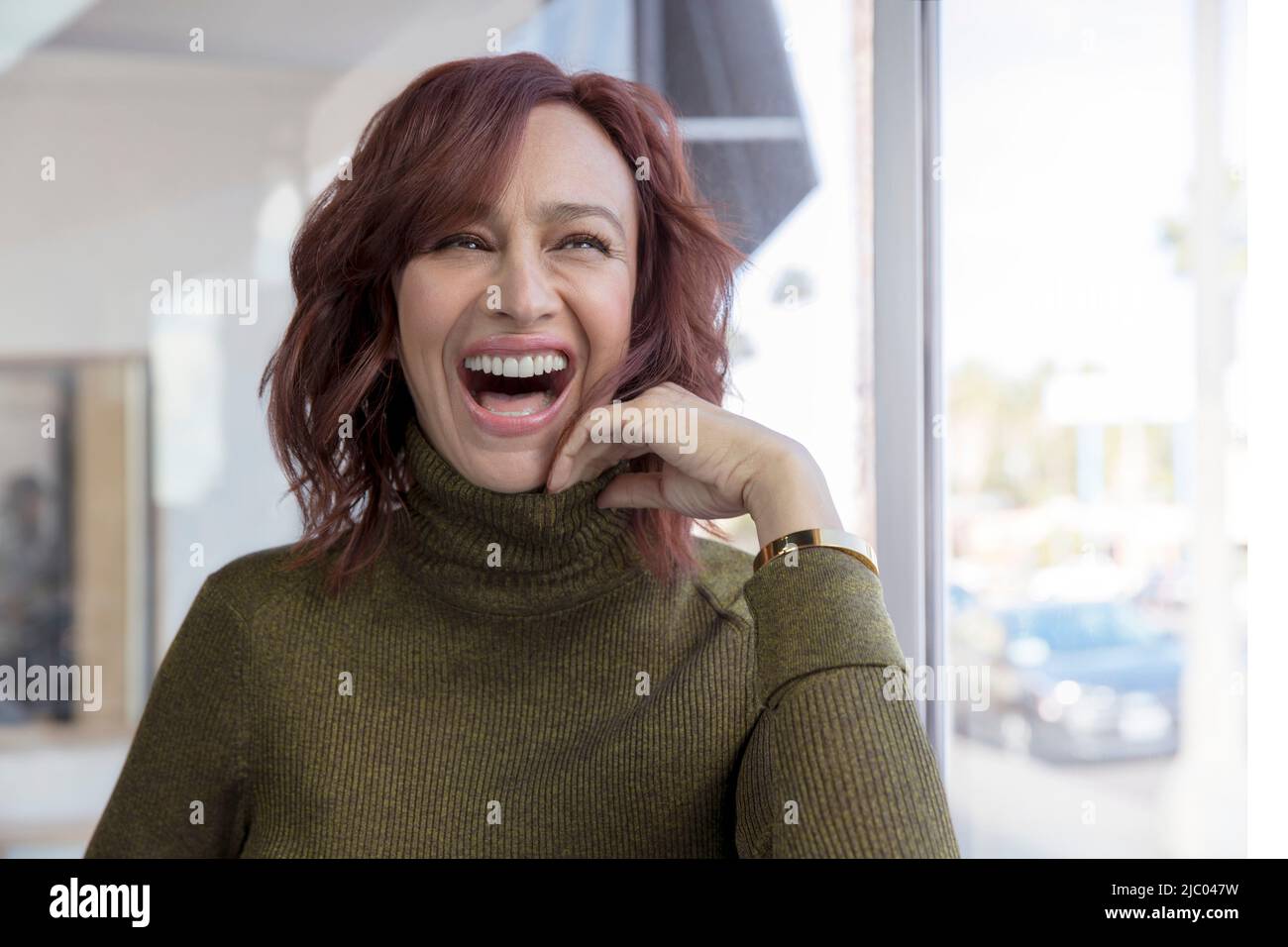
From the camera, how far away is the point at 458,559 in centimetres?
106

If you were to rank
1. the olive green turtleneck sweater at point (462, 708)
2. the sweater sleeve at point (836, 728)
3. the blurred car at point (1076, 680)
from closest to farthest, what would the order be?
the sweater sleeve at point (836, 728) → the olive green turtleneck sweater at point (462, 708) → the blurred car at point (1076, 680)

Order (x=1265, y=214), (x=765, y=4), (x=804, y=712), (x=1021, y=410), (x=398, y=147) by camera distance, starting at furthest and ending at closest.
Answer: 1. (x=765, y=4)
2. (x=1021, y=410)
3. (x=1265, y=214)
4. (x=398, y=147)
5. (x=804, y=712)

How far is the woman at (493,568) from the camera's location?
100 cm

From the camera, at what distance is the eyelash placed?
1012mm

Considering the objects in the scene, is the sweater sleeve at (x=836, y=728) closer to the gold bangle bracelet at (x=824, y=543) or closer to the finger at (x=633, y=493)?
the gold bangle bracelet at (x=824, y=543)

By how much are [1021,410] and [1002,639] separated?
32 centimetres

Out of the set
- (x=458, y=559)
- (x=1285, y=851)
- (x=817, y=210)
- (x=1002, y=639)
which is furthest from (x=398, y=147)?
(x=1285, y=851)

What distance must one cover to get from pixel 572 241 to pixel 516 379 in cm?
17

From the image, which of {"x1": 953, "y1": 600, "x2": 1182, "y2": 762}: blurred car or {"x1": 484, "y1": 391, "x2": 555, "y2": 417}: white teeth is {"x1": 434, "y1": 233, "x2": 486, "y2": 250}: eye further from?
{"x1": 953, "y1": 600, "x2": 1182, "y2": 762}: blurred car

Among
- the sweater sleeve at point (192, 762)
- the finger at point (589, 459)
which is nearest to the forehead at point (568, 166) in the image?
the finger at point (589, 459)

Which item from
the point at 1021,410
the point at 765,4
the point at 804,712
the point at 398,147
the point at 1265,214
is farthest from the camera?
the point at 765,4

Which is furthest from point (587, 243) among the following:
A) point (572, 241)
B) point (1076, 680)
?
point (1076, 680)
